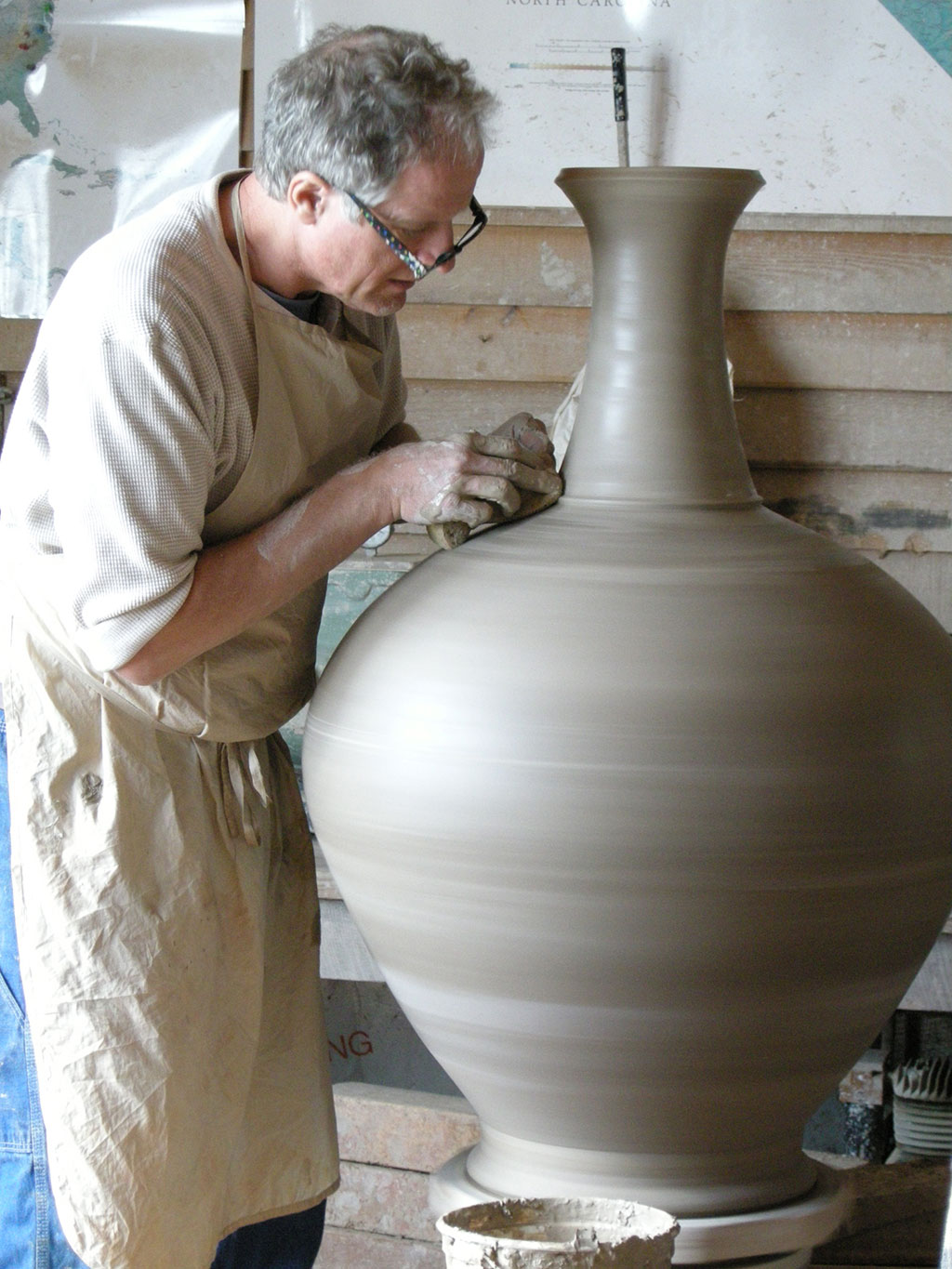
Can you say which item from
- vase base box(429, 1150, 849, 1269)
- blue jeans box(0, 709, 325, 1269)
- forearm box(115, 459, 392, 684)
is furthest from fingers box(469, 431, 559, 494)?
vase base box(429, 1150, 849, 1269)

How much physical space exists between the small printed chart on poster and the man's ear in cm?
111

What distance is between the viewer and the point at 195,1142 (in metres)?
1.56

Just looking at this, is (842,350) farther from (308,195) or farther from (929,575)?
(308,195)

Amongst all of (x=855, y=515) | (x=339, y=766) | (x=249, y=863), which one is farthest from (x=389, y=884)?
(x=855, y=515)

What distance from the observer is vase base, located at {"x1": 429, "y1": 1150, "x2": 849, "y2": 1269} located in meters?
1.43

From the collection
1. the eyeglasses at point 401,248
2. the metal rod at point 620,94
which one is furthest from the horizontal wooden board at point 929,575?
the eyeglasses at point 401,248

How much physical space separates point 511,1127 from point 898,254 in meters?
1.59

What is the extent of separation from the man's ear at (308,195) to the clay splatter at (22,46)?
137 centimetres

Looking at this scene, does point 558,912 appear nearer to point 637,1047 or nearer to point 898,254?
point 637,1047

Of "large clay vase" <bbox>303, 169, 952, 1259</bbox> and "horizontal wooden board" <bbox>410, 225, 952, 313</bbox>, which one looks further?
"horizontal wooden board" <bbox>410, 225, 952, 313</bbox>

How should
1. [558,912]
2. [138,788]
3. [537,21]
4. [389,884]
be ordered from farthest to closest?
[537,21] → [138,788] → [389,884] → [558,912]

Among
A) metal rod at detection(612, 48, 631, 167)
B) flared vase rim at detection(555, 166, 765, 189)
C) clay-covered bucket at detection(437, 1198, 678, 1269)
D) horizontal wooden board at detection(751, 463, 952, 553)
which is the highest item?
metal rod at detection(612, 48, 631, 167)

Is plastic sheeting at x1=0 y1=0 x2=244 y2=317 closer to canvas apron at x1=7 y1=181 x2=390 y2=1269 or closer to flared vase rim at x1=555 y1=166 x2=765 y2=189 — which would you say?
canvas apron at x1=7 y1=181 x2=390 y2=1269

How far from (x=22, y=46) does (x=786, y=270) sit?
135 centimetres
